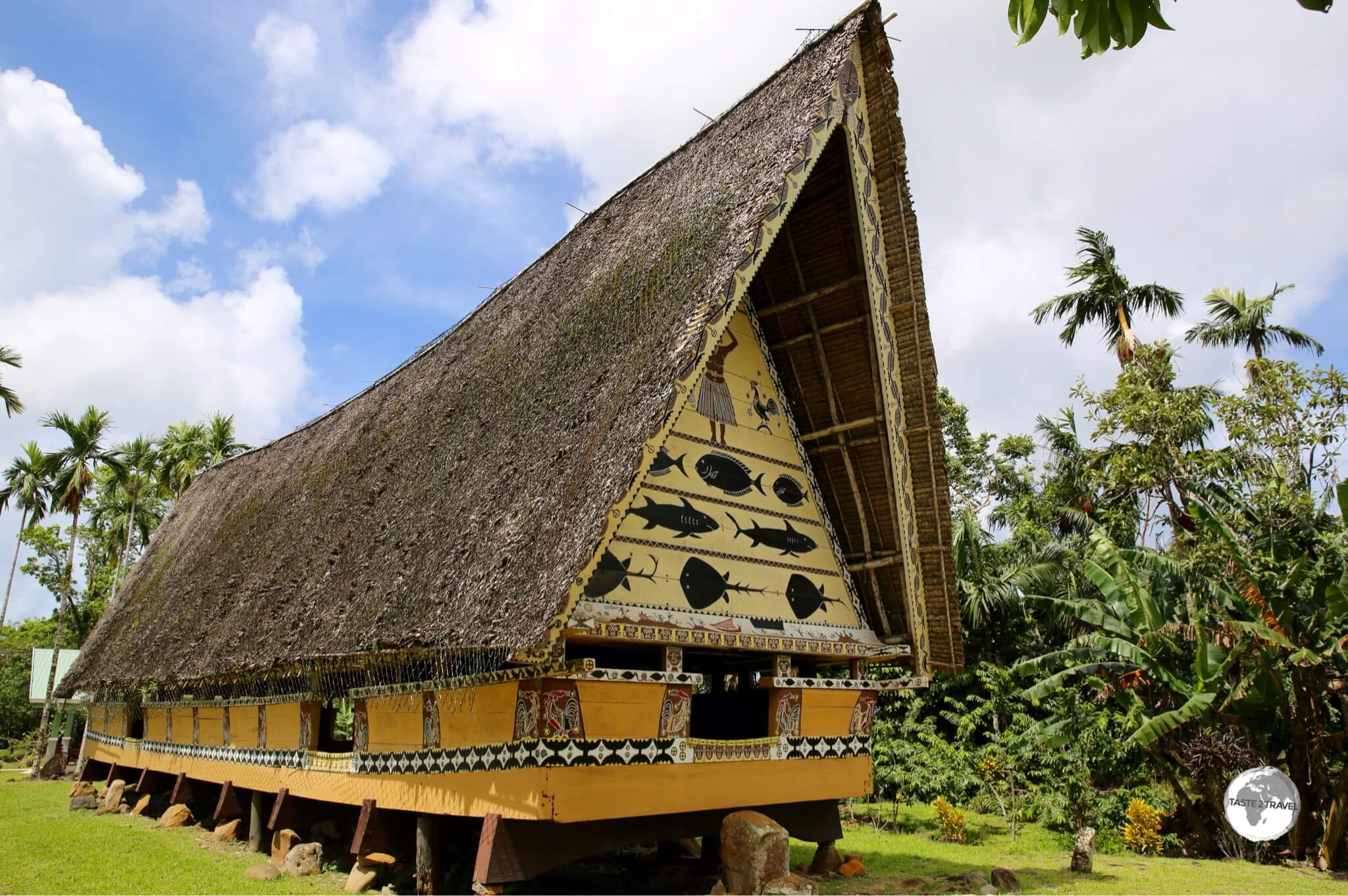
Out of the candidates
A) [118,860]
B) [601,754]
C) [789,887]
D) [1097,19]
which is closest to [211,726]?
[118,860]

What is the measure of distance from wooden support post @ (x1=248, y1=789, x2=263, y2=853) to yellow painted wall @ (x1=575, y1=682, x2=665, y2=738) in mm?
6095

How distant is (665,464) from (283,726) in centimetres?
553

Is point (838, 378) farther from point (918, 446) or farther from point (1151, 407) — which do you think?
point (1151, 407)

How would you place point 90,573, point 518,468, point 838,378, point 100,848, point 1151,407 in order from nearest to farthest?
point 518,468, point 838,378, point 100,848, point 1151,407, point 90,573

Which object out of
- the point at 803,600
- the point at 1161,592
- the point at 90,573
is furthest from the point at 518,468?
the point at 90,573

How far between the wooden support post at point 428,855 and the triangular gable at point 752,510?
2387 millimetres

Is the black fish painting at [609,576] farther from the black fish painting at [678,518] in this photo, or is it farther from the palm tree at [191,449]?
the palm tree at [191,449]

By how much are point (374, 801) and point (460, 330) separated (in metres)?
5.83

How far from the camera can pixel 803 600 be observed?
761 centimetres

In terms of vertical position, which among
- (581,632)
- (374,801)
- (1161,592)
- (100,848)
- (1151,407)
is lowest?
(100,848)

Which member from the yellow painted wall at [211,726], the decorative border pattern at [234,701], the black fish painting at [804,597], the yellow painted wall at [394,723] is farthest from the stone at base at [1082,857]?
the yellow painted wall at [211,726]

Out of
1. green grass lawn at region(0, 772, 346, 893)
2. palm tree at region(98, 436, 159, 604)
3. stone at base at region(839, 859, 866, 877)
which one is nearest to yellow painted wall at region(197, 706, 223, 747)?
green grass lawn at region(0, 772, 346, 893)

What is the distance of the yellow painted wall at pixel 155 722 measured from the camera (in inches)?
510

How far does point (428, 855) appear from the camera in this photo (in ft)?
21.7
